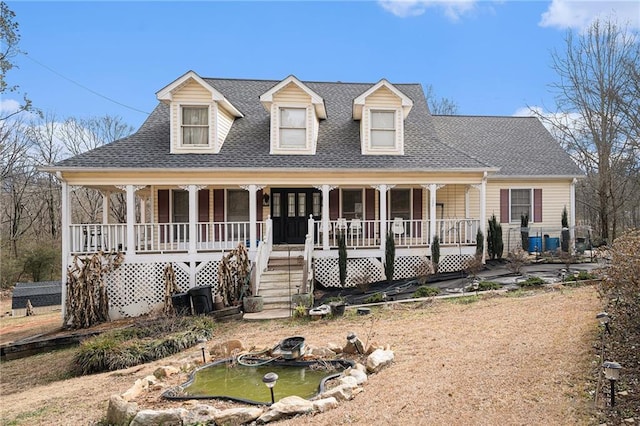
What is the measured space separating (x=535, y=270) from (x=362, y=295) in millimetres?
6317

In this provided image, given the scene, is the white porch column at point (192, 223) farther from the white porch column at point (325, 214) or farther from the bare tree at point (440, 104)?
the bare tree at point (440, 104)

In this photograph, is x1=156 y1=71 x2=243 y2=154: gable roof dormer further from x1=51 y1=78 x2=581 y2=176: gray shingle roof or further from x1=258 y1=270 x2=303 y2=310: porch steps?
x1=258 y1=270 x2=303 y2=310: porch steps

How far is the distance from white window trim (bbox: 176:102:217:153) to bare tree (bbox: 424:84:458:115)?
27.8m

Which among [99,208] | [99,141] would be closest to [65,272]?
[99,208]

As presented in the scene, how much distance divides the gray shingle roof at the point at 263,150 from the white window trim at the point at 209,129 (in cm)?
32

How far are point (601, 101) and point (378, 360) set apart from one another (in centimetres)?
2112

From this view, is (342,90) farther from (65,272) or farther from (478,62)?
(65,272)

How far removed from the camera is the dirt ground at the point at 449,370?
419 cm

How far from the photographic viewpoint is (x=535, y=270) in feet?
42.1

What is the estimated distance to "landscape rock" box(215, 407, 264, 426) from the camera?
173 inches

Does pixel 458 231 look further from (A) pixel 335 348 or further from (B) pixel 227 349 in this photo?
(B) pixel 227 349

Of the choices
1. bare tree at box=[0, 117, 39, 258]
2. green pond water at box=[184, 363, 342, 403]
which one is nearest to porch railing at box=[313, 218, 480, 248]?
green pond water at box=[184, 363, 342, 403]

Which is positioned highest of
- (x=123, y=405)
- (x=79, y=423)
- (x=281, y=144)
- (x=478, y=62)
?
(x=478, y=62)

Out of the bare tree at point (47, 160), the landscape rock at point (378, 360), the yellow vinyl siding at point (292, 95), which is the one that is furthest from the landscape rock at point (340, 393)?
the bare tree at point (47, 160)
